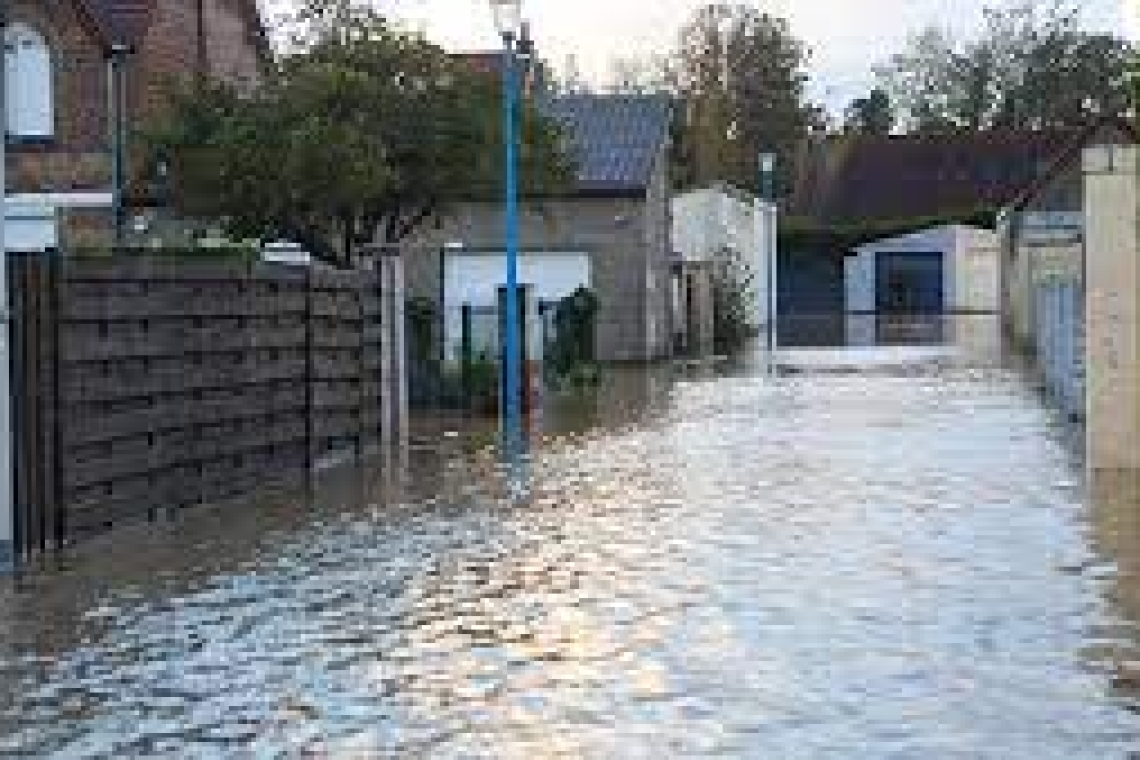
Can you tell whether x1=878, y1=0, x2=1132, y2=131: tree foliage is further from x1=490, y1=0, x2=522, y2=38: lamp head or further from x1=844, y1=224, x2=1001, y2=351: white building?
x1=490, y1=0, x2=522, y2=38: lamp head

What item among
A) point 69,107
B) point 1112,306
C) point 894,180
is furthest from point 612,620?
point 894,180

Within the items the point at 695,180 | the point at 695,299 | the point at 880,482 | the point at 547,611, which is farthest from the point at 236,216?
the point at 695,180

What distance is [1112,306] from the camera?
20.4 metres

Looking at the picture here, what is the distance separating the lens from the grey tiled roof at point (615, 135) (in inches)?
1977

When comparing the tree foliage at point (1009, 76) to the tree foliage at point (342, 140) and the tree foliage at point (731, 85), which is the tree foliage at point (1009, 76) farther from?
the tree foliage at point (342, 140)

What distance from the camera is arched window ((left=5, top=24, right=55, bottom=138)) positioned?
42531 millimetres

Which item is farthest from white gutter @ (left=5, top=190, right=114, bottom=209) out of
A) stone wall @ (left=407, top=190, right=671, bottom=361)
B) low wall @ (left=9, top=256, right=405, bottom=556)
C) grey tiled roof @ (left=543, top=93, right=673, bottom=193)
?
low wall @ (left=9, top=256, right=405, bottom=556)

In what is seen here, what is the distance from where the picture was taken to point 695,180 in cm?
8700

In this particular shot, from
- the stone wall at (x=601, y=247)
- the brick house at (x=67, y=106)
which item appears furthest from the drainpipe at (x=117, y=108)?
the stone wall at (x=601, y=247)

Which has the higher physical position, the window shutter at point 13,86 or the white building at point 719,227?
the window shutter at point 13,86

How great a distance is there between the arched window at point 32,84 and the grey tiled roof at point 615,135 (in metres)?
10.8

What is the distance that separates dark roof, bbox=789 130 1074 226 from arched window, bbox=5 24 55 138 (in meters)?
55.5

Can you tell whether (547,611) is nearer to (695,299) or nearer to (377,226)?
(377,226)

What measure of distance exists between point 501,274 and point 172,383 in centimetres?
3156
